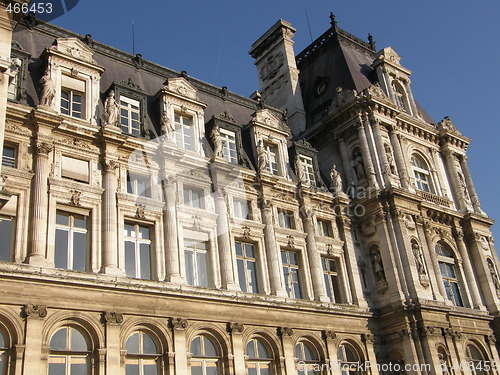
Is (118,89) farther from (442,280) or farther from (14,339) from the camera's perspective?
(442,280)

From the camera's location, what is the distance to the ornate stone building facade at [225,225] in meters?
20.9

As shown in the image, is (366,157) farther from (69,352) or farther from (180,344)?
(69,352)

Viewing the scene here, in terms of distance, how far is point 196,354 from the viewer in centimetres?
2323

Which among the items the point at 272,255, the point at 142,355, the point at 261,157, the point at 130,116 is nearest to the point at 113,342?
the point at 142,355

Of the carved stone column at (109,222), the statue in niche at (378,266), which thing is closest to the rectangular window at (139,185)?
the carved stone column at (109,222)

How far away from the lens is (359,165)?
34.8 m

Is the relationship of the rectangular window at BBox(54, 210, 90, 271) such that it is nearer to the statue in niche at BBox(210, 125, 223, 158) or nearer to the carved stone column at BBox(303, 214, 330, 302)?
the statue in niche at BBox(210, 125, 223, 158)

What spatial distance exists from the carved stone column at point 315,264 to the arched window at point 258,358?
438cm

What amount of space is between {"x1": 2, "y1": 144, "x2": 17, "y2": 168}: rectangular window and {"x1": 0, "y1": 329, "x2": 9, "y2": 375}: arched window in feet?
20.4

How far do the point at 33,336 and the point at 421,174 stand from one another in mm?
26666

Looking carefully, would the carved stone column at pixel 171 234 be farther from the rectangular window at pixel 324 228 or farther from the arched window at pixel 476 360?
the arched window at pixel 476 360

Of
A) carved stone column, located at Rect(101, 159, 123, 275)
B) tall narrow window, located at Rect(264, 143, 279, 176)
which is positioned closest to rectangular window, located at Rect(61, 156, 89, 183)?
carved stone column, located at Rect(101, 159, 123, 275)

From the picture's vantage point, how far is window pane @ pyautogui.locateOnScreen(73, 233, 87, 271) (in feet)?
71.7

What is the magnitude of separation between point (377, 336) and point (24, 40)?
72.4 feet
